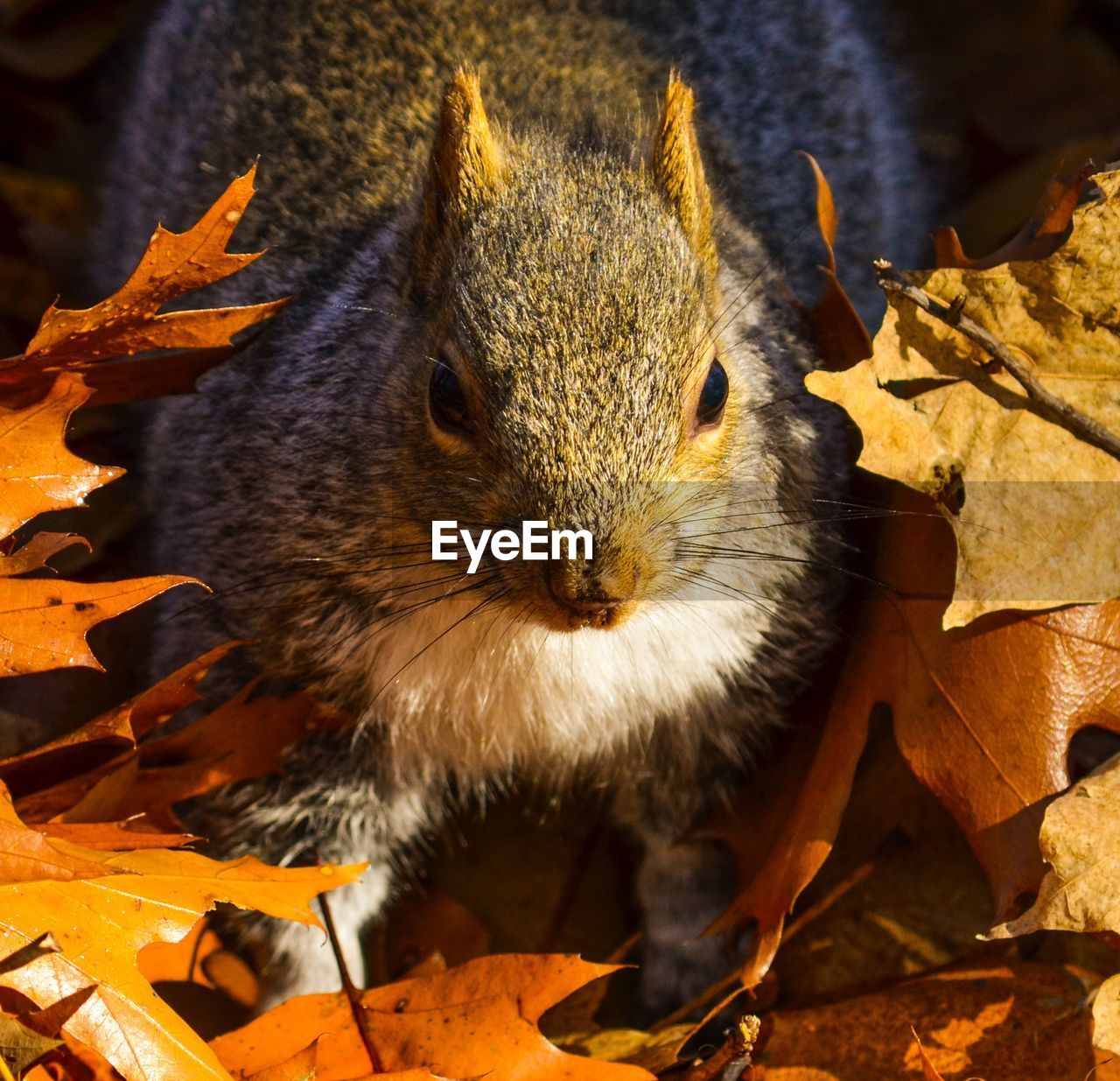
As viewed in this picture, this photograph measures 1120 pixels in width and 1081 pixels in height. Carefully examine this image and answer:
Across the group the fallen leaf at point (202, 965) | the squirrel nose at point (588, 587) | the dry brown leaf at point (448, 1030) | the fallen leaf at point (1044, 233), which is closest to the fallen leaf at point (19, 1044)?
the dry brown leaf at point (448, 1030)

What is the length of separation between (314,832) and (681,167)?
1.16 metres

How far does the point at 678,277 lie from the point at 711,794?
0.91 m

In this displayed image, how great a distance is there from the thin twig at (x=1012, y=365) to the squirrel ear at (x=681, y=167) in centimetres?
25

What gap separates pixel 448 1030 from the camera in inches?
70.7

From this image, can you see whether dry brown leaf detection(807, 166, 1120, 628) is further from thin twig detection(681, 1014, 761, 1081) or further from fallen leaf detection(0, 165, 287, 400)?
fallen leaf detection(0, 165, 287, 400)

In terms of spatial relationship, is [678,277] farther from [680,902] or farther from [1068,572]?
[680,902]

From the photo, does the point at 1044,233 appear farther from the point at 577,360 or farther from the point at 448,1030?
the point at 448,1030

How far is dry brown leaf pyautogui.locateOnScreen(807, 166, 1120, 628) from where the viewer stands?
183 centimetres

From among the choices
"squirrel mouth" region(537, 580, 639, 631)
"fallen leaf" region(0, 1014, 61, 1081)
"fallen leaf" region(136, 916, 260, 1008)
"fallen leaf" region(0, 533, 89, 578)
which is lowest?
"fallen leaf" region(136, 916, 260, 1008)

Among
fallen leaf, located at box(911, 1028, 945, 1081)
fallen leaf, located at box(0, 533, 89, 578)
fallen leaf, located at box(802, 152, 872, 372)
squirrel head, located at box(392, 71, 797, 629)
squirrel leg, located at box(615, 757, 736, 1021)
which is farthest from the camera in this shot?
squirrel leg, located at box(615, 757, 736, 1021)

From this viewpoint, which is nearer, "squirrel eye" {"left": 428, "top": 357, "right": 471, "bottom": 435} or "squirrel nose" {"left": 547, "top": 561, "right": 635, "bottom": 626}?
"squirrel nose" {"left": 547, "top": 561, "right": 635, "bottom": 626}

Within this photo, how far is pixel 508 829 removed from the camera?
7.95 feet

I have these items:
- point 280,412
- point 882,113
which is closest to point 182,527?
point 280,412

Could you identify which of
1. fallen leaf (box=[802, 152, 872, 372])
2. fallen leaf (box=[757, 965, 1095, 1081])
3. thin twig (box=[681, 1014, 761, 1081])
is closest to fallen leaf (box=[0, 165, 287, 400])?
fallen leaf (box=[802, 152, 872, 372])
